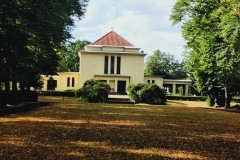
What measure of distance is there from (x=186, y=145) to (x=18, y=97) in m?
Answer: 19.8

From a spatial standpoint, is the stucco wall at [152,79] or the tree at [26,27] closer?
the tree at [26,27]

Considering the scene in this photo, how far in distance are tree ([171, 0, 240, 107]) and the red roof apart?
22460mm

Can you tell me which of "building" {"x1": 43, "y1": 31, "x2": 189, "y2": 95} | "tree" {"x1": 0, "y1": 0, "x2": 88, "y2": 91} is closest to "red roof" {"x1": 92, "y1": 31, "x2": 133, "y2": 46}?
"building" {"x1": 43, "y1": 31, "x2": 189, "y2": 95}

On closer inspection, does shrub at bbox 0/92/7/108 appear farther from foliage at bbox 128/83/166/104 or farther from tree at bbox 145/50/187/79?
tree at bbox 145/50/187/79

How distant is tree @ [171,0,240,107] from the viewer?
20523 millimetres

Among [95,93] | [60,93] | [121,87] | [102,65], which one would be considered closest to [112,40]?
[102,65]

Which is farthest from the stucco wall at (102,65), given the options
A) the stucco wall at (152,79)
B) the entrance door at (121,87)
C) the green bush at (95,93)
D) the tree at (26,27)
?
the tree at (26,27)

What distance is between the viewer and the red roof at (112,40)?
54188 mm

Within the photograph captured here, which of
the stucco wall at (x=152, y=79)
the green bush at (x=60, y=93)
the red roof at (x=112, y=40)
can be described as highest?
the red roof at (x=112, y=40)

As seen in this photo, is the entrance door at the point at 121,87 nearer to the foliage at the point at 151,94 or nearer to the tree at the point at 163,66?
the foliage at the point at 151,94

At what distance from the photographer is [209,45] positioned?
86.2 ft

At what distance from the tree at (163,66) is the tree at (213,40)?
58.1m

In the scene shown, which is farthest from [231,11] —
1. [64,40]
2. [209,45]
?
[64,40]

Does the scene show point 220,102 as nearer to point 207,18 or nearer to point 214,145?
point 207,18
